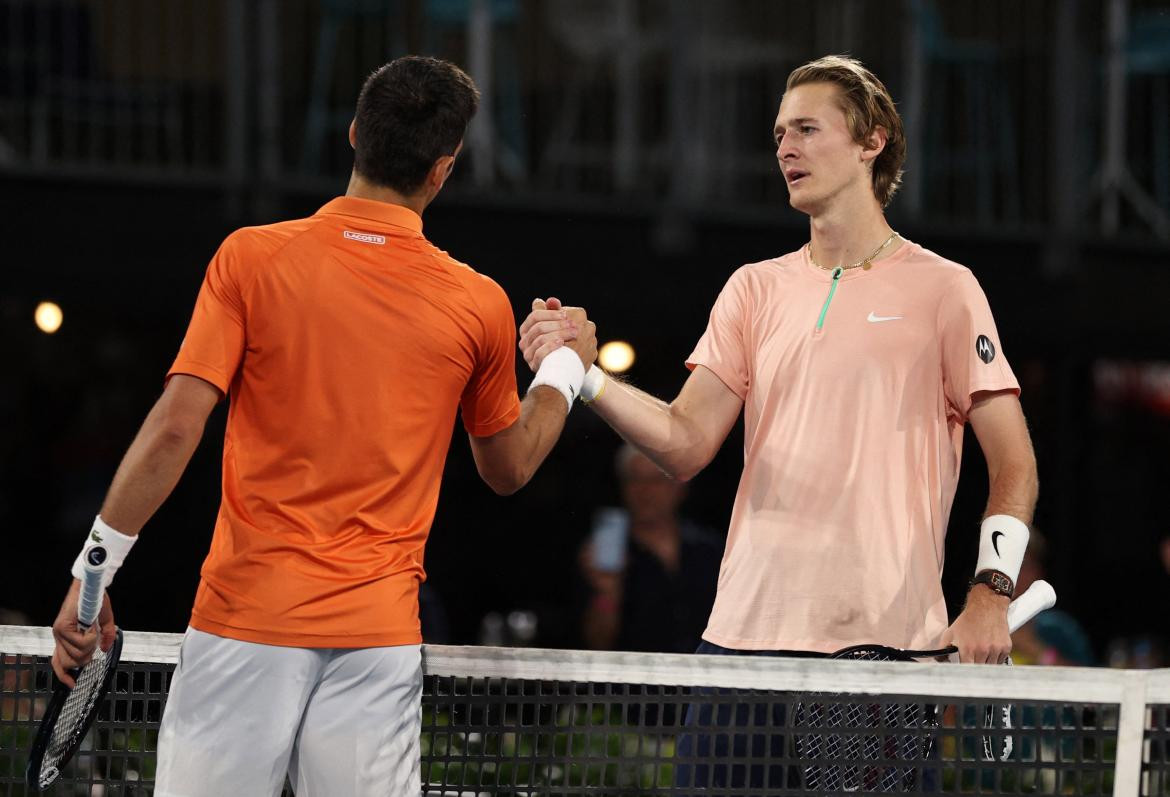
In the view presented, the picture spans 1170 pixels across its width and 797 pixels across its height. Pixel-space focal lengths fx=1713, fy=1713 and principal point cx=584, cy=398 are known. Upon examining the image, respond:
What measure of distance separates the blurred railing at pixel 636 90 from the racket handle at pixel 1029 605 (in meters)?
5.58

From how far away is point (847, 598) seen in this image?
3.50m

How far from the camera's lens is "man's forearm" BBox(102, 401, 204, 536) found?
3.07 m

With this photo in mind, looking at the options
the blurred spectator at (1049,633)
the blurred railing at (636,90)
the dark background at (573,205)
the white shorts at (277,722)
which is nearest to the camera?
the white shorts at (277,722)

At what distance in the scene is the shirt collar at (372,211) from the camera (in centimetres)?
329

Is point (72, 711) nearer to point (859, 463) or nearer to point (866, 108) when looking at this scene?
point (859, 463)

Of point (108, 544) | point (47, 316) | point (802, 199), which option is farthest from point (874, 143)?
point (47, 316)

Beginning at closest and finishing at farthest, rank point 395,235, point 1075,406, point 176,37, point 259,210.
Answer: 1. point 395,235
2. point 259,210
3. point 176,37
4. point 1075,406

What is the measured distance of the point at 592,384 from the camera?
12.6 feet

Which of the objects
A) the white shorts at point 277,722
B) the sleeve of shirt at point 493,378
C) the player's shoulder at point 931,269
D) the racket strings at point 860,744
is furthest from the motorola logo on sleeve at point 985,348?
the white shorts at point 277,722

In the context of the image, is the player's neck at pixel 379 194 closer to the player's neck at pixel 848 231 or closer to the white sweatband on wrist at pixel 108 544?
the white sweatband on wrist at pixel 108 544

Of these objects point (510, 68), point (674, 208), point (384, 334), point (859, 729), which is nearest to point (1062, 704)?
point (859, 729)

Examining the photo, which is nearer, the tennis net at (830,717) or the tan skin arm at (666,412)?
the tennis net at (830,717)

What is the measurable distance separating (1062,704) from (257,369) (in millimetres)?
1662

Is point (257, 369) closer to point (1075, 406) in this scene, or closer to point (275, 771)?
point (275, 771)
